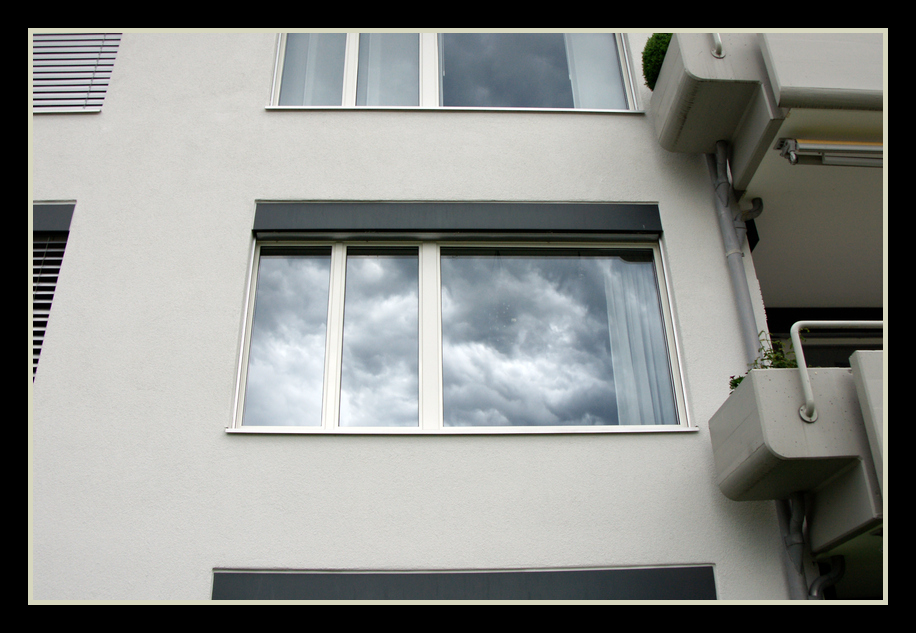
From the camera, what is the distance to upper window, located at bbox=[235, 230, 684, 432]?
545 centimetres

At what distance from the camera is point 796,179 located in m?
5.93

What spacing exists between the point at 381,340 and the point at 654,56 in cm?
349

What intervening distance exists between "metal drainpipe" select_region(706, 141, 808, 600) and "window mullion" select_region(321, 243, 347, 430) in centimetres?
315

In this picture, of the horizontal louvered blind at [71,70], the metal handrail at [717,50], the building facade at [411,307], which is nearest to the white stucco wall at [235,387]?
the building facade at [411,307]

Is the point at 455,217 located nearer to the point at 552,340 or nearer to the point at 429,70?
the point at 552,340

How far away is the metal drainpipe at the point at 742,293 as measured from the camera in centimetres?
468

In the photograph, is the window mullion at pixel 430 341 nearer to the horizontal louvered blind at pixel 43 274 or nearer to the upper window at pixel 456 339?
the upper window at pixel 456 339

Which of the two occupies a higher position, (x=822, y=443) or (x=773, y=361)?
(x=773, y=361)

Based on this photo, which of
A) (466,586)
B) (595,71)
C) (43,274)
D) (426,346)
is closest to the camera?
(466,586)

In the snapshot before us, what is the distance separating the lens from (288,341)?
567cm

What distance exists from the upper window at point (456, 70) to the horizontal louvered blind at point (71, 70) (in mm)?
1675

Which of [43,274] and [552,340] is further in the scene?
[43,274]

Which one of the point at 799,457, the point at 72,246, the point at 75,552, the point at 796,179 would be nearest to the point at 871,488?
the point at 799,457

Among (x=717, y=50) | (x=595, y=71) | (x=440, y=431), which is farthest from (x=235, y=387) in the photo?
(x=595, y=71)
